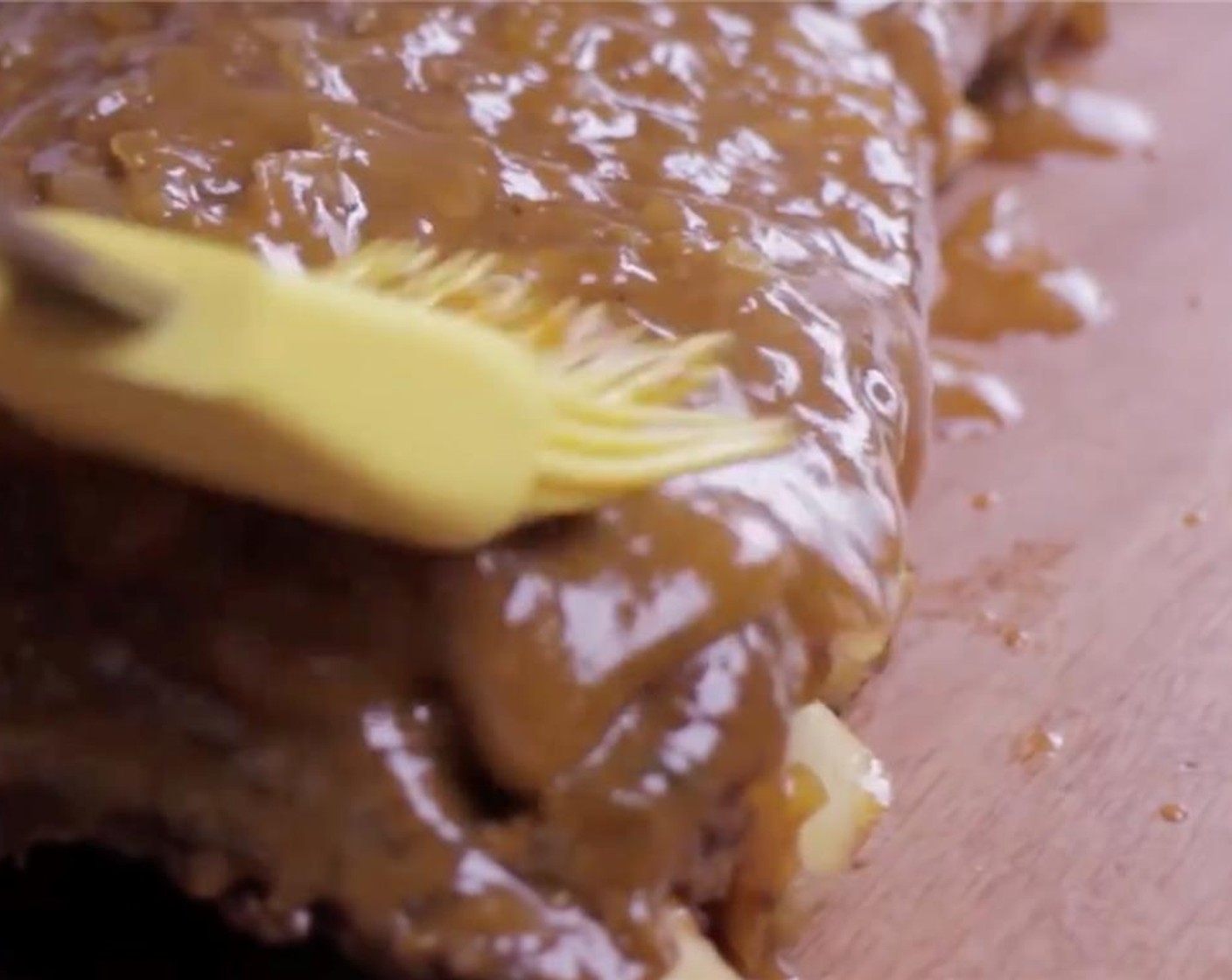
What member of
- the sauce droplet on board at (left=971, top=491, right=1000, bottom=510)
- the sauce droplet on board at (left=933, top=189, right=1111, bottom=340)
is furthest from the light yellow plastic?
the sauce droplet on board at (left=933, top=189, right=1111, bottom=340)

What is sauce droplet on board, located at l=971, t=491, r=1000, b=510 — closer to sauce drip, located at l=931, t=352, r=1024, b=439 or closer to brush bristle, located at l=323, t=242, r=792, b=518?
sauce drip, located at l=931, t=352, r=1024, b=439

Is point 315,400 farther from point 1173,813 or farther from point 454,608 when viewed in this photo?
point 1173,813

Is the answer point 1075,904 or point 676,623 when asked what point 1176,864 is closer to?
point 1075,904

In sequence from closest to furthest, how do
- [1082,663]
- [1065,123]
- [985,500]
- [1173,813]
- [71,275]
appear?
[71,275]
[1173,813]
[1082,663]
[985,500]
[1065,123]

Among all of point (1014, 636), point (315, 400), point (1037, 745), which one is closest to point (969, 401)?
point (1014, 636)

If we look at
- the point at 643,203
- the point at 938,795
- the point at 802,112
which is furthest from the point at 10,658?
the point at 802,112


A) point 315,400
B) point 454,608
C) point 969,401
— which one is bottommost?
point 969,401

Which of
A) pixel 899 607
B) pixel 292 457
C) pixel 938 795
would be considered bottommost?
pixel 938 795

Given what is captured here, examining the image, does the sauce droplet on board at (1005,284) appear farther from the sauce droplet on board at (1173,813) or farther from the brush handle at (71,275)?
the brush handle at (71,275)
